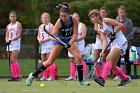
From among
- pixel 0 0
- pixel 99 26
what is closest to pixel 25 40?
pixel 99 26

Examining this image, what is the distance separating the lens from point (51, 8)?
4444 cm

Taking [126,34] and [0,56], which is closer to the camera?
[126,34]

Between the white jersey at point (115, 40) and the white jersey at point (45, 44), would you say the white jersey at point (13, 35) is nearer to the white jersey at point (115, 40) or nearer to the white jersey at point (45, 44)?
the white jersey at point (45, 44)

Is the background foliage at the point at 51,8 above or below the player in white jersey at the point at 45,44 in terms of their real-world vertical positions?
above

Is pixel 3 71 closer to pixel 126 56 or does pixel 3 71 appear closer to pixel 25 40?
pixel 25 40

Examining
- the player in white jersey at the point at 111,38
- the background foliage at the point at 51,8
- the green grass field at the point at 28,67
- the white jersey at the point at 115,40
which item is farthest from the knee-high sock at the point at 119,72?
the background foliage at the point at 51,8

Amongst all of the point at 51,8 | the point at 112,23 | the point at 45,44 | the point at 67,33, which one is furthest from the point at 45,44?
the point at 51,8

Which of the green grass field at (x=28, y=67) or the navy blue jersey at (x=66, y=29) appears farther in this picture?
the green grass field at (x=28, y=67)

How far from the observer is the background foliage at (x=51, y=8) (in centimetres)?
4172

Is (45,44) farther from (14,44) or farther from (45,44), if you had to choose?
(14,44)

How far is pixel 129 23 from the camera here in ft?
63.1

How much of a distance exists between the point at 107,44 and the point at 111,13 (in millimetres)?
25515

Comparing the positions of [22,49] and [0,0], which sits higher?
[0,0]

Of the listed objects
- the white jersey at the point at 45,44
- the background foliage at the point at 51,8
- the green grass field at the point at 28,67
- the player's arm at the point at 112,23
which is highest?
the background foliage at the point at 51,8
